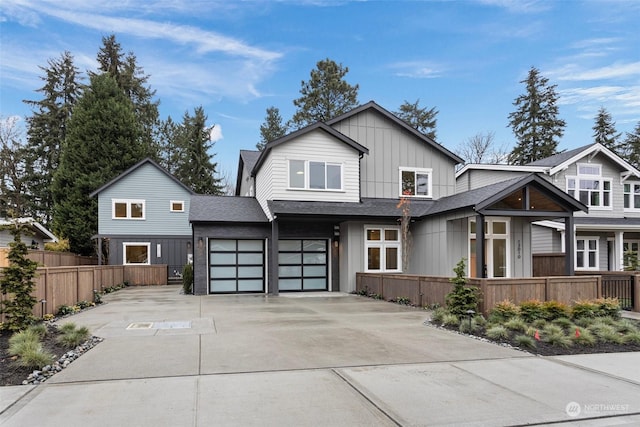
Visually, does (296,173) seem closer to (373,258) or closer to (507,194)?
(373,258)

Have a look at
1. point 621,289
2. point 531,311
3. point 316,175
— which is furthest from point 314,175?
point 621,289

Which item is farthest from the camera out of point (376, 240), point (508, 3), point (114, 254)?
point (114, 254)

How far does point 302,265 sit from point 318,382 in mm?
13251

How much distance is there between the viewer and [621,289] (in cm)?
1362

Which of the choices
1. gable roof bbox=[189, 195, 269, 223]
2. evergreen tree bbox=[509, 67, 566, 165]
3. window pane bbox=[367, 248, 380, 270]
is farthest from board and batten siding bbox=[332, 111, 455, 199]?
evergreen tree bbox=[509, 67, 566, 165]

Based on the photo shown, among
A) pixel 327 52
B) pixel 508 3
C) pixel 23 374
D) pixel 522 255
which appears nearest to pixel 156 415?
pixel 23 374

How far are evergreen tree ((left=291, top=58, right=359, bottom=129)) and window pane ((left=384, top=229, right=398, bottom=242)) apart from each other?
23.9 m

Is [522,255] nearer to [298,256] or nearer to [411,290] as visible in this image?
[411,290]

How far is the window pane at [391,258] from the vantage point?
18438 mm

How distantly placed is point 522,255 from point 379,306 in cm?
689

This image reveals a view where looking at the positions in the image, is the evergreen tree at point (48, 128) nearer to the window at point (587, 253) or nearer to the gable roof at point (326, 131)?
the gable roof at point (326, 131)

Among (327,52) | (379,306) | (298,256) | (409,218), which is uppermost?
(327,52)

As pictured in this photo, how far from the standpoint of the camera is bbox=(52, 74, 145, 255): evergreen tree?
99.5 feet

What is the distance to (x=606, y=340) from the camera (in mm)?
8516
